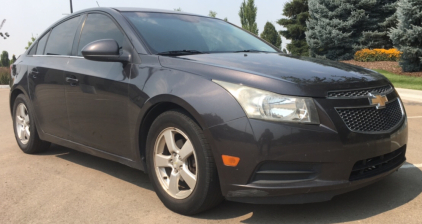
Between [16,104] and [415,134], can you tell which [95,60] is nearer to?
[16,104]

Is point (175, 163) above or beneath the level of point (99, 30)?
beneath

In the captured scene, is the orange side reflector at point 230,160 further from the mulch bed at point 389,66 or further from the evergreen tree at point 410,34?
the mulch bed at point 389,66

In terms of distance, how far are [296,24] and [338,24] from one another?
793 centimetres

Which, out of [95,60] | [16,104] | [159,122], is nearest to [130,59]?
[95,60]

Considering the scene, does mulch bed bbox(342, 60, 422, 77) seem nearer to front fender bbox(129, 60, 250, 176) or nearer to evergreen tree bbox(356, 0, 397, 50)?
evergreen tree bbox(356, 0, 397, 50)

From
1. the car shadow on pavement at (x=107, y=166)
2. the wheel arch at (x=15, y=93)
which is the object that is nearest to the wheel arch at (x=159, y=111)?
the car shadow on pavement at (x=107, y=166)

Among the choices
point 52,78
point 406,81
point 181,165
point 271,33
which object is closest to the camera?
point 181,165

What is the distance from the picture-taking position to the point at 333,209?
3.27 metres

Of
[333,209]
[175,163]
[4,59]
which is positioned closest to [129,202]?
[175,163]

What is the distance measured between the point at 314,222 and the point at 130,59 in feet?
6.40

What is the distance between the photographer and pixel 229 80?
2945 mm

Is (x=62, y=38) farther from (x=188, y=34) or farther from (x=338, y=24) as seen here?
(x=338, y=24)

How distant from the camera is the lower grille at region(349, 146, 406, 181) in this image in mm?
2957

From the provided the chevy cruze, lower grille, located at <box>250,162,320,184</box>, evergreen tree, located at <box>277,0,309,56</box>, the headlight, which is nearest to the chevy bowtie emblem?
the chevy cruze
